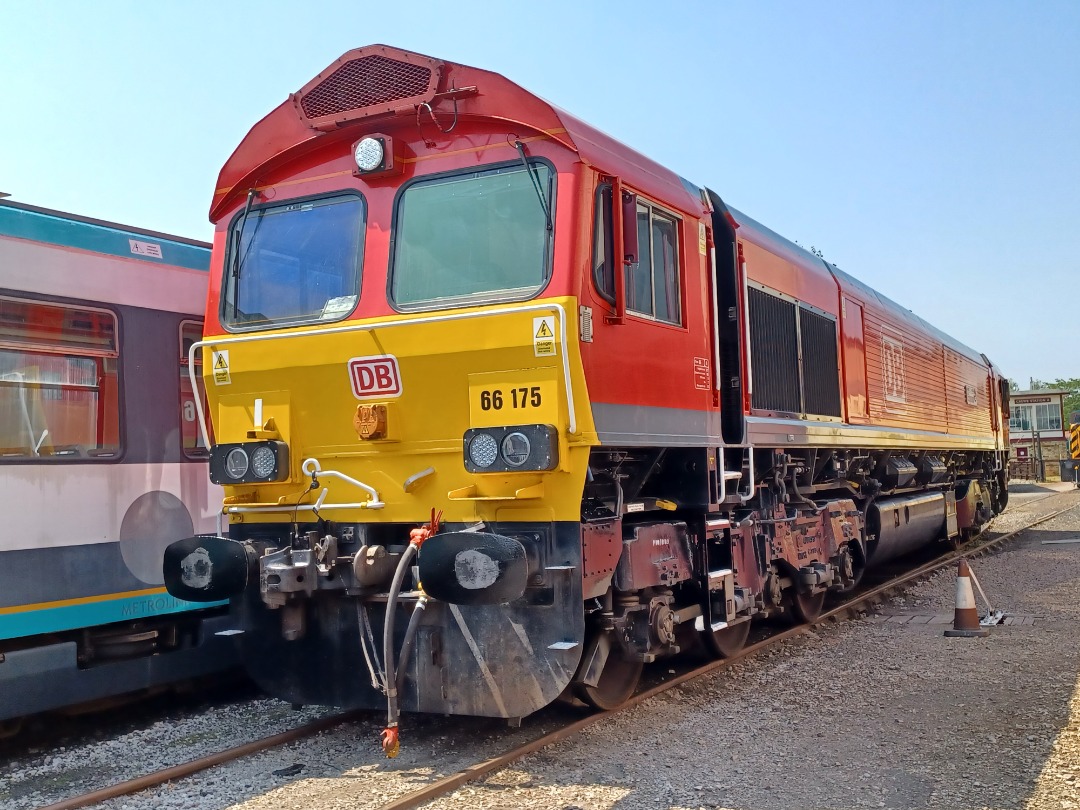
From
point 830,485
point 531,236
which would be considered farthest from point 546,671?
point 830,485

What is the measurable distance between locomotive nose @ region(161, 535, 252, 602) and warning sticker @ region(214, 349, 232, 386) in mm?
943

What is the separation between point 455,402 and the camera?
17.1 feet

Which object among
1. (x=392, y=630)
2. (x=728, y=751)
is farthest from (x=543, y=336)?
(x=728, y=751)

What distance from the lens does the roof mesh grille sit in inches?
217

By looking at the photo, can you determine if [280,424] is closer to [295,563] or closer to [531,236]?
[295,563]

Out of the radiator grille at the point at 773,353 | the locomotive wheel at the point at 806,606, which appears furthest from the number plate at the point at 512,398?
the locomotive wheel at the point at 806,606

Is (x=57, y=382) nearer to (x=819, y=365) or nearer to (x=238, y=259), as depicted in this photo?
(x=238, y=259)

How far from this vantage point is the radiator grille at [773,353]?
743cm

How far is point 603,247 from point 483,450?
4.20 feet

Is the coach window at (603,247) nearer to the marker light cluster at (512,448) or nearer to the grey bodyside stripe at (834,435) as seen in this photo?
the marker light cluster at (512,448)

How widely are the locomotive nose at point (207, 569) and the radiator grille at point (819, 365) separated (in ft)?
16.4

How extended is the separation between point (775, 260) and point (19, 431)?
5605mm

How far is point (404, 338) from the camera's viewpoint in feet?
17.4

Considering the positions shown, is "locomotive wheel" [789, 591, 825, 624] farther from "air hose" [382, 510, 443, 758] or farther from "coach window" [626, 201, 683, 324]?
"air hose" [382, 510, 443, 758]
